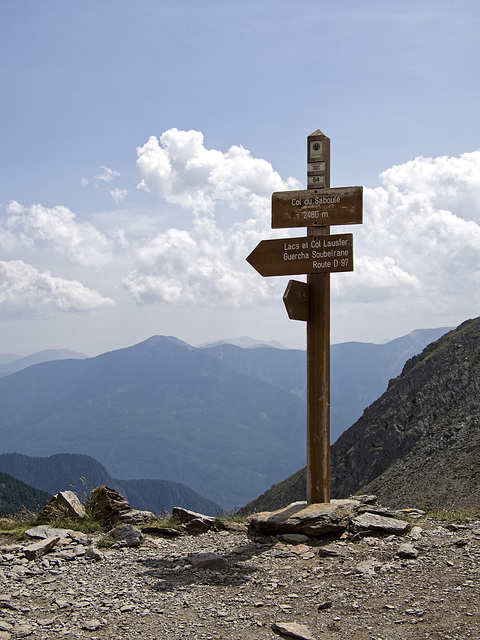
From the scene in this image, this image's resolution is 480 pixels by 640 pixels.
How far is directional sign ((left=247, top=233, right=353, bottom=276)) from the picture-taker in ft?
35.2

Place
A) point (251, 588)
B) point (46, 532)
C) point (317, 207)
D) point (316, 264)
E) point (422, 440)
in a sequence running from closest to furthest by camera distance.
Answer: point (251, 588), point (46, 532), point (316, 264), point (317, 207), point (422, 440)

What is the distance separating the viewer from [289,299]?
407 inches

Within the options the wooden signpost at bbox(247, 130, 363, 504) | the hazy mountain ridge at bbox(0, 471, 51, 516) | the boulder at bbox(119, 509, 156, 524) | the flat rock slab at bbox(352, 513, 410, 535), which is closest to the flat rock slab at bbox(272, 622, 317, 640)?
the flat rock slab at bbox(352, 513, 410, 535)

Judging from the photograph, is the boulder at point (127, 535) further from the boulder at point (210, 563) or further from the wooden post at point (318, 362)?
the wooden post at point (318, 362)

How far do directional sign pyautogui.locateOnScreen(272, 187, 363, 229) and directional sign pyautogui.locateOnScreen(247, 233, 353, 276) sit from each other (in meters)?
0.37

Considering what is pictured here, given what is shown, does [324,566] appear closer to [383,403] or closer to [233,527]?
[233,527]

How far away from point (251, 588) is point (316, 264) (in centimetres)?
553

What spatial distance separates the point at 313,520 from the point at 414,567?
2.00 m

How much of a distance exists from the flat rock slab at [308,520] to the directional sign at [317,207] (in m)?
5.05

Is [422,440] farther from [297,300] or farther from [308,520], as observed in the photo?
[297,300]

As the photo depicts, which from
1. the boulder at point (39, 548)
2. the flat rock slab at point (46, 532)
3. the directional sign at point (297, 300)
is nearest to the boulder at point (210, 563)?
the boulder at point (39, 548)

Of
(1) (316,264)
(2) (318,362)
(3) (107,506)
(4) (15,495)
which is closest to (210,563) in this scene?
(3) (107,506)

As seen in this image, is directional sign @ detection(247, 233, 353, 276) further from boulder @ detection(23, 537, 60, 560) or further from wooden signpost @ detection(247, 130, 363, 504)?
boulder @ detection(23, 537, 60, 560)

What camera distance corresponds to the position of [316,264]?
1079cm
